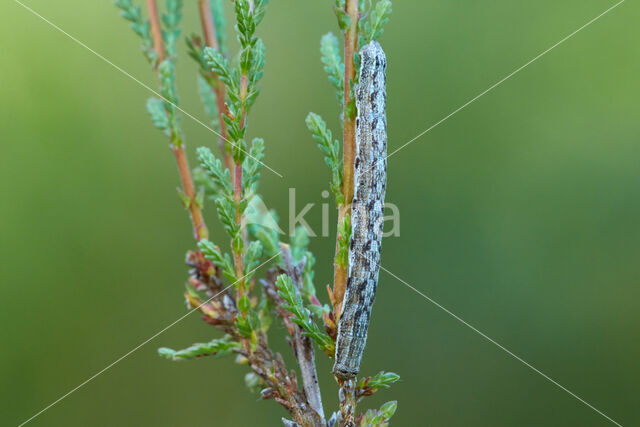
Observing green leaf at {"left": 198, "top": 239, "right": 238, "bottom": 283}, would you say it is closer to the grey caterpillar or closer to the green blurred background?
the grey caterpillar

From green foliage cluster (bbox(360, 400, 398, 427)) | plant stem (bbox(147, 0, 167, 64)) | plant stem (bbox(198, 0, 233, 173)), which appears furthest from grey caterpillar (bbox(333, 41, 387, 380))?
plant stem (bbox(147, 0, 167, 64))

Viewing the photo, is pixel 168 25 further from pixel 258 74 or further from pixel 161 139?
pixel 161 139

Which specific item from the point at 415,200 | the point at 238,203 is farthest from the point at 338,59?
the point at 415,200

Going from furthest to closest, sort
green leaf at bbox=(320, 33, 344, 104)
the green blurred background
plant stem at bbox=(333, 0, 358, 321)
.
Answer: the green blurred background < green leaf at bbox=(320, 33, 344, 104) < plant stem at bbox=(333, 0, 358, 321)

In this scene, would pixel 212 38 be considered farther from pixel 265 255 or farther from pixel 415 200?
pixel 415 200

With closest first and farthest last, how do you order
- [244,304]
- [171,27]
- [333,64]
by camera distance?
1. [244,304]
2. [333,64]
3. [171,27]

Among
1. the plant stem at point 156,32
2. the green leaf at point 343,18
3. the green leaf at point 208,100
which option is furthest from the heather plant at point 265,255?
the green leaf at point 208,100
